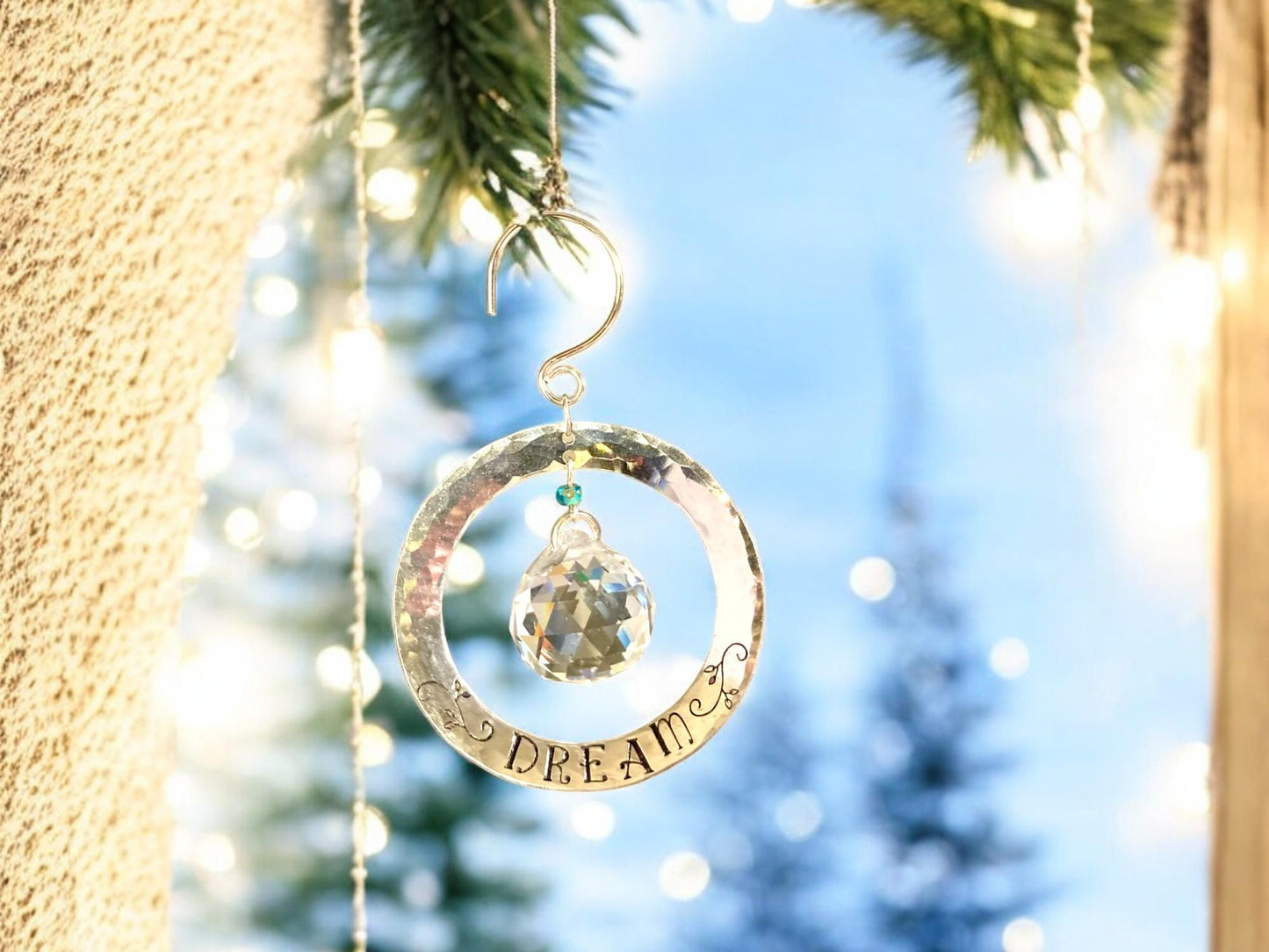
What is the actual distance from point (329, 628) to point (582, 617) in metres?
0.85

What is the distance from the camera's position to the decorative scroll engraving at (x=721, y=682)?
46cm

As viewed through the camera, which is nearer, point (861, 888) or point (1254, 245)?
point (1254, 245)

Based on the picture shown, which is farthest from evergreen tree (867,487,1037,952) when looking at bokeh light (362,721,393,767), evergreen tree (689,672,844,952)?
bokeh light (362,721,393,767)

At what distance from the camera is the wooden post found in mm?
578

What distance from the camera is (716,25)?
1849mm

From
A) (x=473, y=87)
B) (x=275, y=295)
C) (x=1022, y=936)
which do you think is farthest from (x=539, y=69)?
(x=1022, y=936)

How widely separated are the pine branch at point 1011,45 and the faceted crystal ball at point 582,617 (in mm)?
369

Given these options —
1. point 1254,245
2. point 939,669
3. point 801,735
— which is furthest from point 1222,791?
point 801,735

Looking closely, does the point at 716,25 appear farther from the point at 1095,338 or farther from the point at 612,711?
the point at 612,711

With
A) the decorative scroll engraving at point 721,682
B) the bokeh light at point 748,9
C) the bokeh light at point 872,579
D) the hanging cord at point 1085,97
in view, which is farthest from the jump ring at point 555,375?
the bokeh light at point 872,579

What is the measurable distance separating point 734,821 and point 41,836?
1.43m

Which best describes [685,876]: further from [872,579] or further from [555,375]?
[555,375]

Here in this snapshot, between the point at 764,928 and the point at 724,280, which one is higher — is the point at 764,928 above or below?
below

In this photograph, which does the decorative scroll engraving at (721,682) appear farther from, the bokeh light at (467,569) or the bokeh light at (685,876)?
the bokeh light at (685,876)
